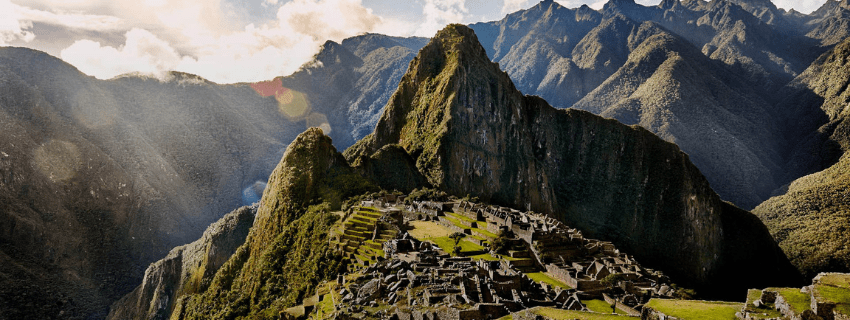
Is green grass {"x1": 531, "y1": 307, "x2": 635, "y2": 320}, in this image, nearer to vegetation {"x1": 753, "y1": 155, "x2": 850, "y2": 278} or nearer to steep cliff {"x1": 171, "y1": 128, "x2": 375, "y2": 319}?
steep cliff {"x1": 171, "y1": 128, "x2": 375, "y2": 319}

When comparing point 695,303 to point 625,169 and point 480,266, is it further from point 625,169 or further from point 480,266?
point 625,169

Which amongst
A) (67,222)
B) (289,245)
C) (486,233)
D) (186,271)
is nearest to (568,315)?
(486,233)

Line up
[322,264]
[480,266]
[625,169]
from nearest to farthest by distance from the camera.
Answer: [480,266] → [322,264] → [625,169]

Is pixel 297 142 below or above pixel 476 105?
below

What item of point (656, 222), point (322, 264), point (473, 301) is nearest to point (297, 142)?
point (322, 264)

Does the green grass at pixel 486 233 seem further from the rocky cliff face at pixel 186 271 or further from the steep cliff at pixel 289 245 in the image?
the rocky cliff face at pixel 186 271

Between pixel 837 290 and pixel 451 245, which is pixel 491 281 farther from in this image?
pixel 451 245

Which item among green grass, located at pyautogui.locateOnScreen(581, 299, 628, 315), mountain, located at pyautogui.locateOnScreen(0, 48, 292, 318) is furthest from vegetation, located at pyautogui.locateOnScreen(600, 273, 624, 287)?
mountain, located at pyautogui.locateOnScreen(0, 48, 292, 318)
